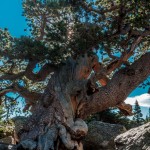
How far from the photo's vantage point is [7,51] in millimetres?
10805

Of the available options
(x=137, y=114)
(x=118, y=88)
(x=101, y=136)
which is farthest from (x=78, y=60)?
(x=137, y=114)

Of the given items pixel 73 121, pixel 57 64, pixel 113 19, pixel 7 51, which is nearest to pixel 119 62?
pixel 113 19

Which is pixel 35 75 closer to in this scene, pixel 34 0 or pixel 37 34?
pixel 37 34

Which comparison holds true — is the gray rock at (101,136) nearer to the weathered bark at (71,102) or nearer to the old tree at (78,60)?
the old tree at (78,60)

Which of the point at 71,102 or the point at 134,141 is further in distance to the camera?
the point at 71,102

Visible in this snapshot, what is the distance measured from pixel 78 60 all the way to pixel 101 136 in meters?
4.40

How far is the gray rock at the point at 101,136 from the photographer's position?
12.6 m

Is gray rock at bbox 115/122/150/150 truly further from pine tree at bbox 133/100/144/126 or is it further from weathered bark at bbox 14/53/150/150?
pine tree at bbox 133/100/144/126

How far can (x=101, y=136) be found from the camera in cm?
1306

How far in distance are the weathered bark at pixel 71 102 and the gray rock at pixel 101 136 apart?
322cm

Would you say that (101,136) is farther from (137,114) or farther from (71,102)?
(137,114)

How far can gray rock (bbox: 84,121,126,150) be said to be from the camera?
12.6 meters

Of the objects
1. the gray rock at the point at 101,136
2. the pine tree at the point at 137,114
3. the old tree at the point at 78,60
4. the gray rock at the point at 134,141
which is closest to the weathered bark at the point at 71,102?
the old tree at the point at 78,60

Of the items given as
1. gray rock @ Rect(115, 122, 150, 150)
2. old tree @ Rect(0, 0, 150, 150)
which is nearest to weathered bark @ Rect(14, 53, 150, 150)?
old tree @ Rect(0, 0, 150, 150)
